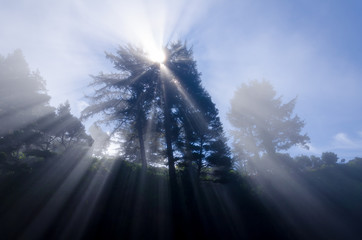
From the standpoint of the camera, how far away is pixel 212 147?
39.9ft

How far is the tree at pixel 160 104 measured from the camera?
1248 centimetres

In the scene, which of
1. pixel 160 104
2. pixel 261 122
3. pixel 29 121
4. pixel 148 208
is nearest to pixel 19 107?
pixel 29 121

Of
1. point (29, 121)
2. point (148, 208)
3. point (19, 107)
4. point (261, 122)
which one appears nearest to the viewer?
point (148, 208)

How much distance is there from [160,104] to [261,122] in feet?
45.2

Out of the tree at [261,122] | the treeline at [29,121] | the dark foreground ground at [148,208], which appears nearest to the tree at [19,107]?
the treeline at [29,121]

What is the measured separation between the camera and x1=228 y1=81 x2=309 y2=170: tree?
749 inches

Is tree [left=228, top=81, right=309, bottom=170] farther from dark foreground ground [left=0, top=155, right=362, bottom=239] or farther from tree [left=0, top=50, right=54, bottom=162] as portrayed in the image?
tree [left=0, top=50, right=54, bottom=162]

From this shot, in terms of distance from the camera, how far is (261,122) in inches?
782

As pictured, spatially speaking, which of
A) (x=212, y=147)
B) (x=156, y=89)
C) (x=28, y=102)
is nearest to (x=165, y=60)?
(x=156, y=89)

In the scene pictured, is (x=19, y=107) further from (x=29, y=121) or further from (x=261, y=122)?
(x=261, y=122)

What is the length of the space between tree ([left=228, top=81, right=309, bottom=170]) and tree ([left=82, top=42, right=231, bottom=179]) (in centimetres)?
961

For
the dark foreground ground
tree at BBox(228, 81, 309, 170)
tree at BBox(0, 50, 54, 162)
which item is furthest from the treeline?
tree at BBox(228, 81, 309, 170)

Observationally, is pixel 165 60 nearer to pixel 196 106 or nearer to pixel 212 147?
pixel 196 106

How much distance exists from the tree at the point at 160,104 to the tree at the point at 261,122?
31.5 feet
